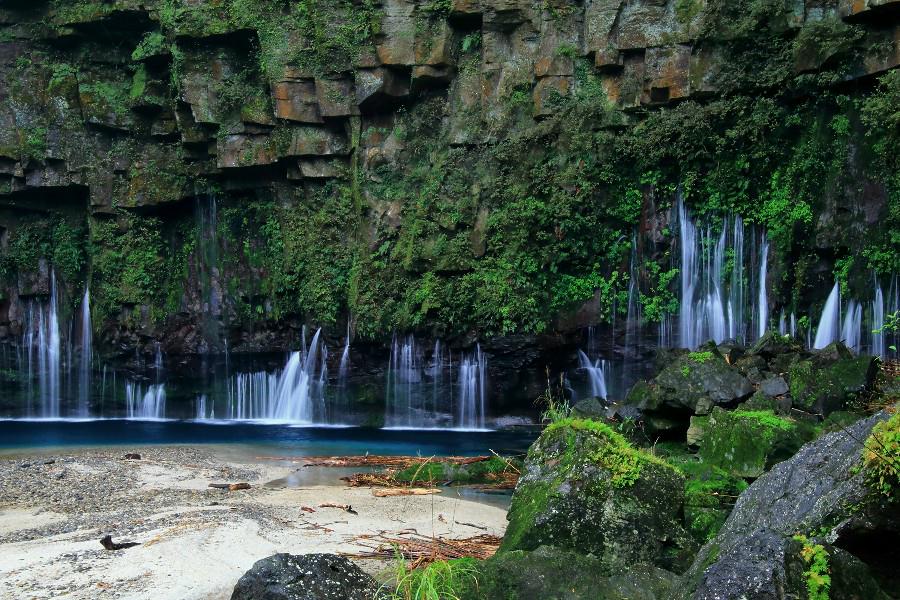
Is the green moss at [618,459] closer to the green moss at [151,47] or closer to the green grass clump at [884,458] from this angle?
the green grass clump at [884,458]

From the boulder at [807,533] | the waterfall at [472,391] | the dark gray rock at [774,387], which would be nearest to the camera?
the boulder at [807,533]

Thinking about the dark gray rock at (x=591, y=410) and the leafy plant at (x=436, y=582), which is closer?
the leafy plant at (x=436, y=582)

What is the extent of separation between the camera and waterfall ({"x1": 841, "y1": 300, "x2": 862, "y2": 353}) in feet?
54.2

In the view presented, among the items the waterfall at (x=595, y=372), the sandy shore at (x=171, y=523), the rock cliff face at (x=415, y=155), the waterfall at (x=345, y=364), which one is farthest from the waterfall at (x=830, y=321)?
the waterfall at (x=345, y=364)

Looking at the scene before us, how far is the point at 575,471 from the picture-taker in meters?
5.48

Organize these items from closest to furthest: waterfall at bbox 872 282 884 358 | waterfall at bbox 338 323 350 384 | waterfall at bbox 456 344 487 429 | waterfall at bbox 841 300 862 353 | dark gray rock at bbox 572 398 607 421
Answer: dark gray rock at bbox 572 398 607 421
waterfall at bbox 872 282 884 358
waterfall at bbox 841 300 862 353
waterfall at bbox 456 344 487 429
waterfall at bbox 338 323 350 384

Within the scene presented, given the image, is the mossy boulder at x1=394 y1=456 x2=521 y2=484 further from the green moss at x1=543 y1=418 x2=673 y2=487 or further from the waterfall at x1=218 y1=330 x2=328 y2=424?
the waterfall at x1=218 y1=330 x2=328 y2=424

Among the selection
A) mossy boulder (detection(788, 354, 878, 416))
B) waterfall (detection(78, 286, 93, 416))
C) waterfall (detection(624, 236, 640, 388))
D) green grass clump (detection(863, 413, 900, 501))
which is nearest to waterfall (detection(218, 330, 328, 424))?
waterfall (detection(78, 286, 93, 416))

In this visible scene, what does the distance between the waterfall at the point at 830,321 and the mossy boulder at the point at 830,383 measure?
7314 millimetres

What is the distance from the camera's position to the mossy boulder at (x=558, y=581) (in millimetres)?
4266

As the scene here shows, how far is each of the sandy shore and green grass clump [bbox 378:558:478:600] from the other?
1.35 m

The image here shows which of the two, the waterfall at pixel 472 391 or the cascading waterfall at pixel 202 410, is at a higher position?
the waterfall at pixel 472 391

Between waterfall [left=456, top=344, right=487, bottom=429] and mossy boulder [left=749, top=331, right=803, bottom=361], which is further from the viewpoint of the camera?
waterfall [left=456, top=344, right=487, bottom=429]

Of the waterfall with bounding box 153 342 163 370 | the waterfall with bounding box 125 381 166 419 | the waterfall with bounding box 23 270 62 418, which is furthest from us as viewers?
the waterfall with bounding box 23 270 62 418
